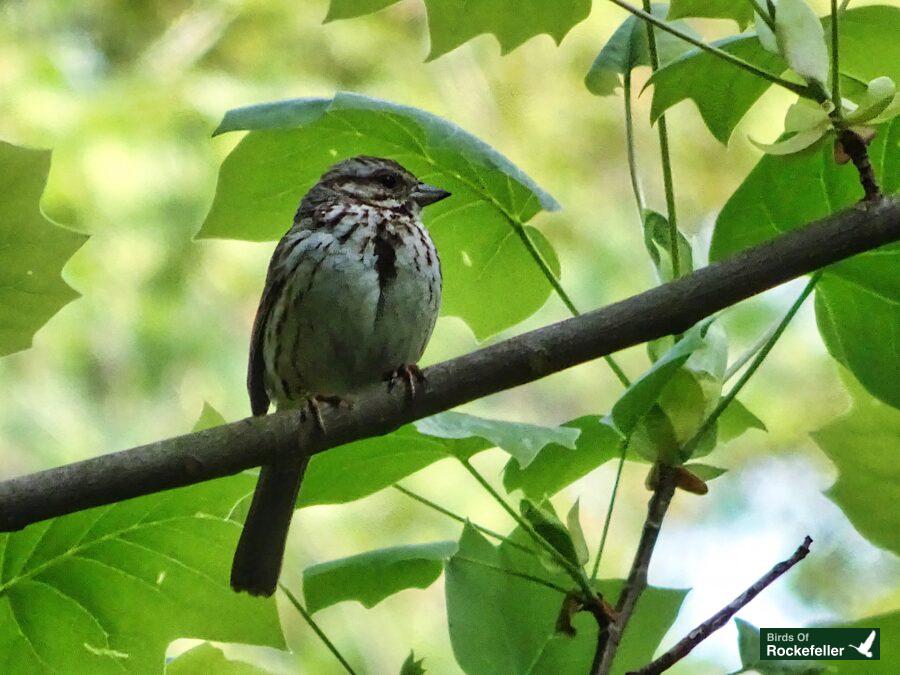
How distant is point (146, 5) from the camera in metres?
7.27

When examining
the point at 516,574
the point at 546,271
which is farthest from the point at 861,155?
the point at 516,574

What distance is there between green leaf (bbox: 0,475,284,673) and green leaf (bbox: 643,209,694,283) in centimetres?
76

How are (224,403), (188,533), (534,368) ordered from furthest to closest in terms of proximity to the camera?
(224,403)
(188,533)
(534,368)

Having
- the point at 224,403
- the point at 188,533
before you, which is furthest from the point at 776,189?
the point at 224,403

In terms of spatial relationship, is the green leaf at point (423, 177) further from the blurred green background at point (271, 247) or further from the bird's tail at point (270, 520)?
the blurred green background at point (271, 247)

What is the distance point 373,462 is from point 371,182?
1503mm

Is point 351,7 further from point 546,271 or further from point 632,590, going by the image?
point 632,590

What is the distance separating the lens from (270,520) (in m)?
3.04

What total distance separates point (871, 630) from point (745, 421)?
408 mm

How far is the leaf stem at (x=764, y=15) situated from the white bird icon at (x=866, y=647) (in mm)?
971

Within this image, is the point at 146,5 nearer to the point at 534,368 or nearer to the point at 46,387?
the point at 46,387

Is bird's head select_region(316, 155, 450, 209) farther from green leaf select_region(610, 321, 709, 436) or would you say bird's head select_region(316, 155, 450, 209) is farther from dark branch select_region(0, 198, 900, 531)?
green leaf select_region(610, 321, 709, 436)

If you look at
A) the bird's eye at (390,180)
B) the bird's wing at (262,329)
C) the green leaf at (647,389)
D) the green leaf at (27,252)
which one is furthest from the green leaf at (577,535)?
the bird's eye at (390,180)

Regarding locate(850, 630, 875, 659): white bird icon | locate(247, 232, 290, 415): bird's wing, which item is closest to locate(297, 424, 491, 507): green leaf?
locate(850, 630, 875, 659): white bird icon
